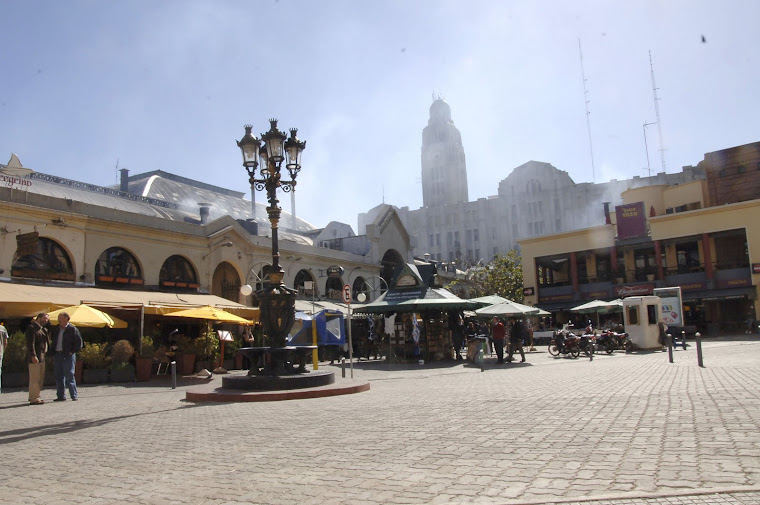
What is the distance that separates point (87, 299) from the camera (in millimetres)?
19625

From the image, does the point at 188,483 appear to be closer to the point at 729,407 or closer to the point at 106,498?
the point at 106,498

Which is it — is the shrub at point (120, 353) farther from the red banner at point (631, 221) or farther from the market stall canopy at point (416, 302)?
the red banner at point (631, 221)

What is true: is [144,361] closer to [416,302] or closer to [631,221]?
[416,302]

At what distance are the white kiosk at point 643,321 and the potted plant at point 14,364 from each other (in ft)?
75.1

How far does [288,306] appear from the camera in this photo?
13195mm

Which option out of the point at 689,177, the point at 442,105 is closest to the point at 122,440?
the point at 689,177

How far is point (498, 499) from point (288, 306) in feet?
30.7

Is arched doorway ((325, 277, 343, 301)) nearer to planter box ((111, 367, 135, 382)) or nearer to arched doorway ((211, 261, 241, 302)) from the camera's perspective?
arched doorway ((211, 261, 241, 302))

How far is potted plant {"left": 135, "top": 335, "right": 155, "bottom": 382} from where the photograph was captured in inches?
708

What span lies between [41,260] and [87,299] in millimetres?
3390

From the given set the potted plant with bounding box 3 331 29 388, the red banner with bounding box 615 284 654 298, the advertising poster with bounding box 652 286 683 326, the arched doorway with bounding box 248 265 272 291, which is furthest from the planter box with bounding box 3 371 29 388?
the red banner with bounding box 615 284 654 298

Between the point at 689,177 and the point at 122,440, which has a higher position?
the point at 689,177

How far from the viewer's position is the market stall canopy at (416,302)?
72.1 ft

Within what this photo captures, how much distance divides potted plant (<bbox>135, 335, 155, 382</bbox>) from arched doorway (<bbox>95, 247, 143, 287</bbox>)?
21.9ft
